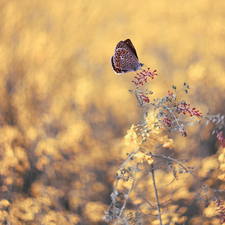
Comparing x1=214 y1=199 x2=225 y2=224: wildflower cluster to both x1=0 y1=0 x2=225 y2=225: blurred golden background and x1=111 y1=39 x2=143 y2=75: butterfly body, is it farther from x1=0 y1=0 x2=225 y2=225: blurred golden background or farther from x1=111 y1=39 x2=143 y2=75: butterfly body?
x1=111 y1=39 x2=143 y2=75: butterfly body

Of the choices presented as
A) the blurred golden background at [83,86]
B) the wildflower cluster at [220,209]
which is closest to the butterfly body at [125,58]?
the blurred golden background at [83,86]

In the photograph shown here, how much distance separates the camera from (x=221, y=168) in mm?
740

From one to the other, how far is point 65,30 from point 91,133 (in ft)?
1.14

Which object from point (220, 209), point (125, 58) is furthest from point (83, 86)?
point (220, 209)

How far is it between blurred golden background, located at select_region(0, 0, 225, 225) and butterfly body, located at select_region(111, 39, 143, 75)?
34mm

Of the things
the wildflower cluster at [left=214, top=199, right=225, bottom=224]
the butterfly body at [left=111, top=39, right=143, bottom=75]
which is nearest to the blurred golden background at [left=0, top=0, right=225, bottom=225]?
the butterfly body at [left=111, top=39, right=143, bottom=75]

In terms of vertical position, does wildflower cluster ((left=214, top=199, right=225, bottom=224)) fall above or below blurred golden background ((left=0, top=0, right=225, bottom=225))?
below

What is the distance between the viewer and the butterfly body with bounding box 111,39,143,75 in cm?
66

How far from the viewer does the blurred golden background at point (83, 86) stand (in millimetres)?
687

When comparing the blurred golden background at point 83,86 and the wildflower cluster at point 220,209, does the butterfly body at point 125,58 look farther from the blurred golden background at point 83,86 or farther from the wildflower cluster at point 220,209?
the wildflower cluster at point 220,209

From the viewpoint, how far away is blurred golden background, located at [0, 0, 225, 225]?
0.69 m

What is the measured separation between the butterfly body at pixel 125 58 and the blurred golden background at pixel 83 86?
34 mm

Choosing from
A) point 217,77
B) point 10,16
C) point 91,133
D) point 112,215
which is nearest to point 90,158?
point 91,133

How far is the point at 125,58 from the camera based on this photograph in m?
0.65
